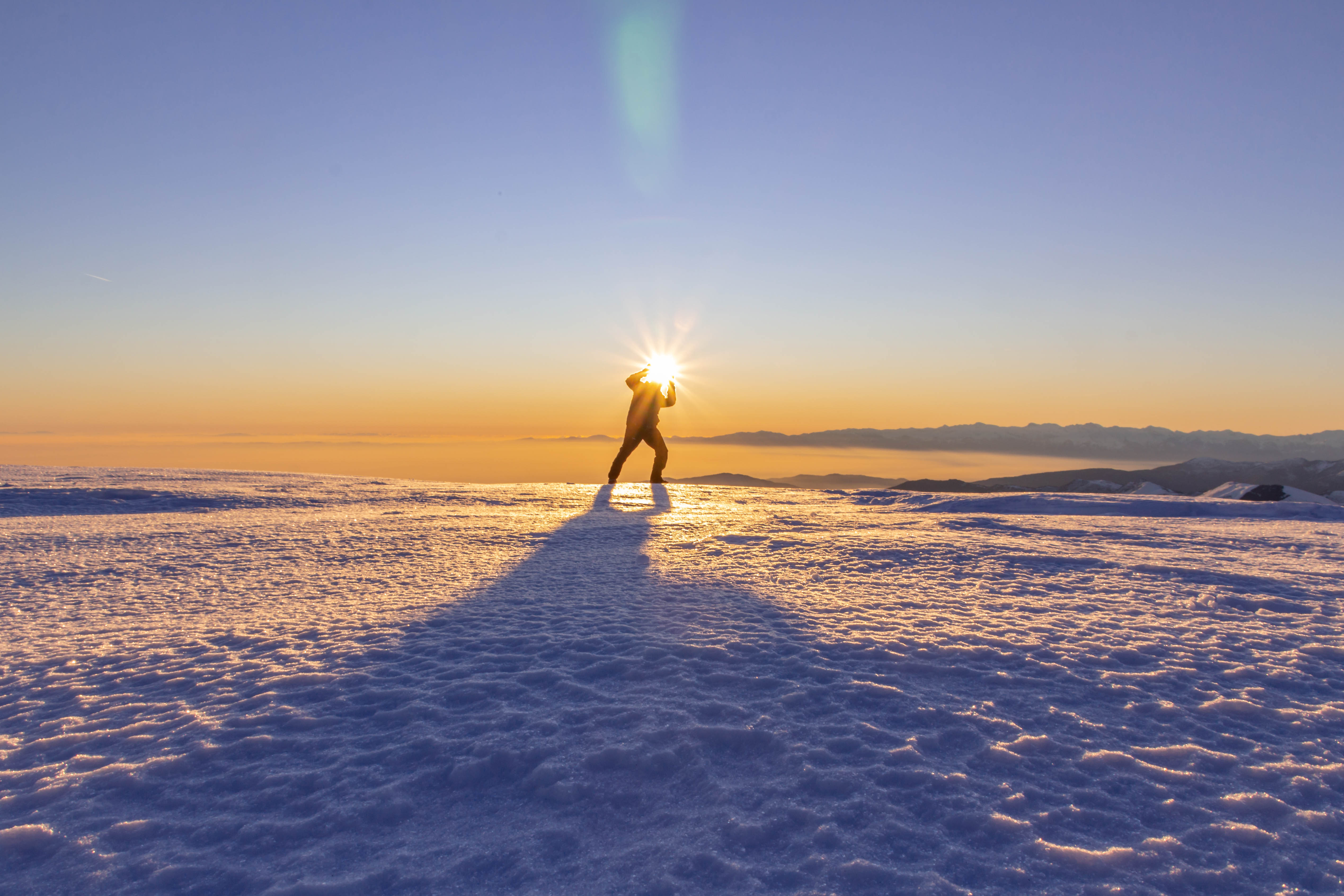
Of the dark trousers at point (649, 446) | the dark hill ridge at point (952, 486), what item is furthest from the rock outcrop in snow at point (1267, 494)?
the dark trousers at point (649, 446)

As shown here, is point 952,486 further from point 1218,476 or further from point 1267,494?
point 1218,476

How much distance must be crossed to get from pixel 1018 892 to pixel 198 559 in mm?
6042

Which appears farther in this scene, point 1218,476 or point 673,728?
point 1218,476

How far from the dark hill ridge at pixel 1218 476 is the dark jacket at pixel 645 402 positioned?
35.1 ft

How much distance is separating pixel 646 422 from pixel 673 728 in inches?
427

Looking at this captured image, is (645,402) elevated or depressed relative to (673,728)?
elevated

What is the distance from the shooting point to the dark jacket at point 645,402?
12.9 metres

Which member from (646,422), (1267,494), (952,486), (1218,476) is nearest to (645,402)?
(646,422)

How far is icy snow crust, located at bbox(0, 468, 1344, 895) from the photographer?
158 cm

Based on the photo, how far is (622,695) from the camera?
2459 millimetres

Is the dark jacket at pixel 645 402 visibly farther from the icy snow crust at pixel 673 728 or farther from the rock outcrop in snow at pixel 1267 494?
the rock outcrop in snow at pixel 1267 494

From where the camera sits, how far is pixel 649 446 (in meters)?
13.5

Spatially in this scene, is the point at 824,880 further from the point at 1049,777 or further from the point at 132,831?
the point at 132,831

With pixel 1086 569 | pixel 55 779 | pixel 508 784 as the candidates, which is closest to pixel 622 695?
pixel 508 784
